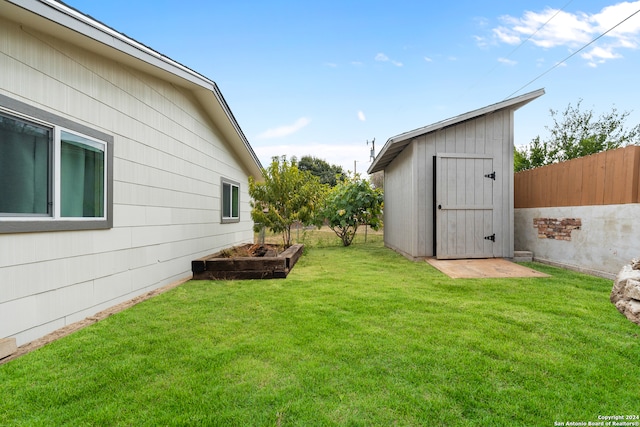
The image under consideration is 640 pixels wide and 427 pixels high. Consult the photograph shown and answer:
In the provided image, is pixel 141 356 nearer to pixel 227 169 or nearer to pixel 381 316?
pixel 381 316

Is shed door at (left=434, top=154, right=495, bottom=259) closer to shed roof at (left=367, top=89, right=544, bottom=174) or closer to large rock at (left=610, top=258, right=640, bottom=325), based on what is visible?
shed roof at (left=367, top=89, right=544, bottom=174)

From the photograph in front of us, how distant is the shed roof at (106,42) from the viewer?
2398 mm

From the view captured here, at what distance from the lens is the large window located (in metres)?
2.40

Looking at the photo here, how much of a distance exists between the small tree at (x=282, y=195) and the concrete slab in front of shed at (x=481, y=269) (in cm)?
311

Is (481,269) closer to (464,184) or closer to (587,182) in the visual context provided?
(464,184)

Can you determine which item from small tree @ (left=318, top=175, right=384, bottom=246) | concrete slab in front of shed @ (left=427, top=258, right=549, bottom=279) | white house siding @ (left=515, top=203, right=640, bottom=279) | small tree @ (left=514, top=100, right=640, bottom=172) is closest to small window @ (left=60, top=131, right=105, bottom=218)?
concrete slab in front of shed @ (left=427, top=258, right=549, bottom=279)

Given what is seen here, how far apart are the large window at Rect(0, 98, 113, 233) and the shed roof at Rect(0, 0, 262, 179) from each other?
75 centimetres

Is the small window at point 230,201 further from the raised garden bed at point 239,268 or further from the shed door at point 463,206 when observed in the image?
the shed door at point 463,206

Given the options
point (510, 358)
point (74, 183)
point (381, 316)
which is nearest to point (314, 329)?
point (381, 316)

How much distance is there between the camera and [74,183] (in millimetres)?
3025

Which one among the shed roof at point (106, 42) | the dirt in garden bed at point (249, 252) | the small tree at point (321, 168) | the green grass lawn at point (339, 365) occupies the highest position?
the small tree at point (321, 168)

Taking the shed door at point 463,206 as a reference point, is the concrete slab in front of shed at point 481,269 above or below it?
below

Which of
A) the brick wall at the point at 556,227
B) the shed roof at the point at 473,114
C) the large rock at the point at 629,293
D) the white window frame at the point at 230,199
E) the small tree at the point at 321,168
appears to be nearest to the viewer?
the large rock at the point at 629,293

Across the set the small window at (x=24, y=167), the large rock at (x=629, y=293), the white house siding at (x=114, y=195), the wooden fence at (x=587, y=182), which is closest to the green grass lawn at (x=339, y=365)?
the large rock at (x=629, y=293)
